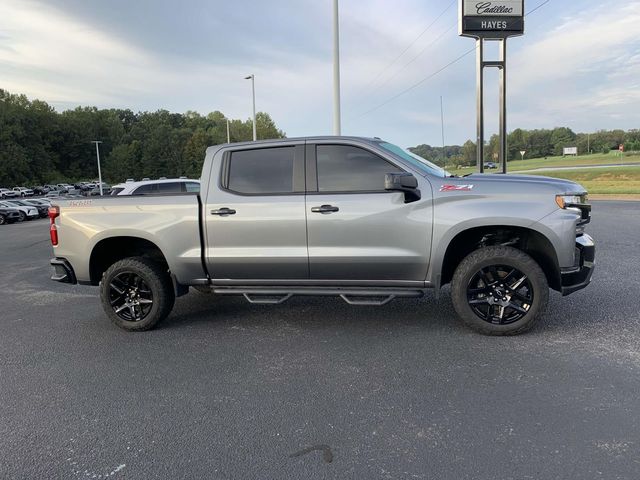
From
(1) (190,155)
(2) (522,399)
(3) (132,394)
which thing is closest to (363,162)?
(2) (522,399)

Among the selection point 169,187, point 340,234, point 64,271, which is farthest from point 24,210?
point 340,234

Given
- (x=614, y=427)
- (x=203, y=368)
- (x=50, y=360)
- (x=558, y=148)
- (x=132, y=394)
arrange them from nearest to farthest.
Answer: (x=614, y=427), (x=132, y=394), (x=203, y=368), (x=50, y=360), (x=558, y=148)

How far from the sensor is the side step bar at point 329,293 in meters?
4.84

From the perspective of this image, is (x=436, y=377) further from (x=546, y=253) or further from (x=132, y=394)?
(x=132, y=394)

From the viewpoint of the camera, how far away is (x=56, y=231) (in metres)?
5.55

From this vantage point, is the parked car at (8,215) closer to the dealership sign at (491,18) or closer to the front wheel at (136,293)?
the dealership sign at (491,18)

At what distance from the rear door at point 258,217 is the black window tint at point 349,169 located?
0.23 m

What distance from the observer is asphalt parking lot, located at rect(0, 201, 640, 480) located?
A: 287cm

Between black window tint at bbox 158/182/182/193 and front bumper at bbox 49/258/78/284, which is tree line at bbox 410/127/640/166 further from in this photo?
front bumper at bbox 49/258/78/284

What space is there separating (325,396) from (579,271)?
109 inches

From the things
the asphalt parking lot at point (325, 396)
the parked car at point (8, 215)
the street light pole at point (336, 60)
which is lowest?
the asphalt parking lot at point (325, 396)

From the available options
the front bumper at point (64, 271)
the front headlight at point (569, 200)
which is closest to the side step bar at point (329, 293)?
the front headlight at point (569, 200)

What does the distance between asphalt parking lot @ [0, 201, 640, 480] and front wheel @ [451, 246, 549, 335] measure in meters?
0.17

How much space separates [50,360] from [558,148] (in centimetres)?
12785
